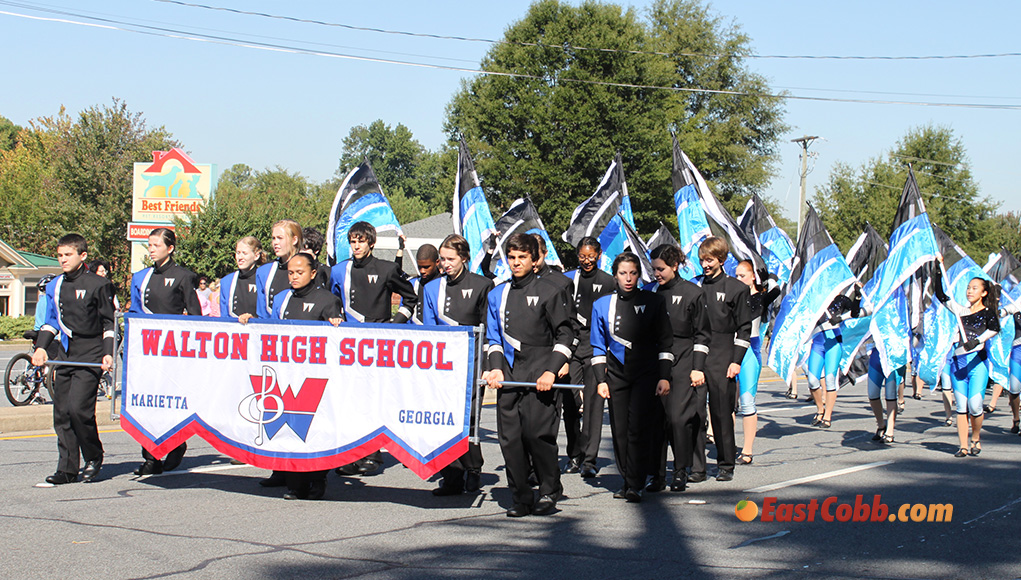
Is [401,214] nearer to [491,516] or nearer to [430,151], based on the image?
[430,151]

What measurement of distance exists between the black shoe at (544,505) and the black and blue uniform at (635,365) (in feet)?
2.62

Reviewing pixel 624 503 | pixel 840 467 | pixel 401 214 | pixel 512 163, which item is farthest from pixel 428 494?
pixel 401 214

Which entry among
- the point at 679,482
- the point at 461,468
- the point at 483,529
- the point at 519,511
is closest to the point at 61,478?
the point at 461,468

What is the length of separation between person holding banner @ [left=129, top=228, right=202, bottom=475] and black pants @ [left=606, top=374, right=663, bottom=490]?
3.69 meters

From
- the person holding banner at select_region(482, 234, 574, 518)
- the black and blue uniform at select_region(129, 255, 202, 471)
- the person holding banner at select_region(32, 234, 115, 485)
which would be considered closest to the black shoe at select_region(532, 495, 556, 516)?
the person holding banner at select_region(482, 234, 574, 518)

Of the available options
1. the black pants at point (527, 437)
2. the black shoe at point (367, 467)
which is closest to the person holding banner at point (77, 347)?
the black shoe at point (367, 467)

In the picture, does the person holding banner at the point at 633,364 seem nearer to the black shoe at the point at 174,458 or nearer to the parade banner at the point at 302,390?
the parade banner at the point at 302,390

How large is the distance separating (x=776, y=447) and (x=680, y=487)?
9.59 feet

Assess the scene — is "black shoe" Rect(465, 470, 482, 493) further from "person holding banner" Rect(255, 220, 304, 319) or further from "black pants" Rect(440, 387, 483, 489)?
"person holding banner" Rect(255, 220, 304, 319)

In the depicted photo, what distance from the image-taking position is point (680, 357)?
318 inches

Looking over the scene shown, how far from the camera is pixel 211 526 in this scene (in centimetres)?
632

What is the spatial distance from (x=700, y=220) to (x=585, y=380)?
12.4 ft

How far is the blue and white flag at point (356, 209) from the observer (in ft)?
36.6

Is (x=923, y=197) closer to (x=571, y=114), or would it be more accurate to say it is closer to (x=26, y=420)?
(x=571, y=114)
